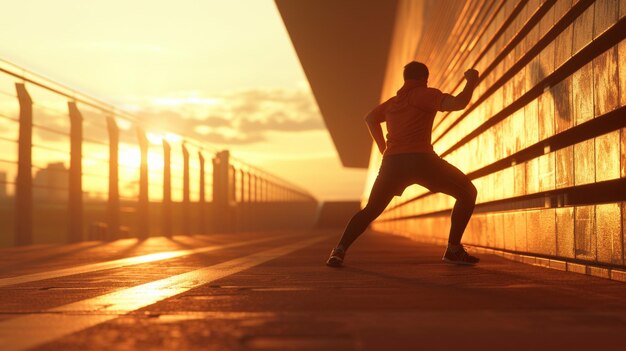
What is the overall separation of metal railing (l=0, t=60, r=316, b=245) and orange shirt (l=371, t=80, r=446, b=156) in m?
8.46

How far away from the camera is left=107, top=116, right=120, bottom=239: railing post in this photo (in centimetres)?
1922

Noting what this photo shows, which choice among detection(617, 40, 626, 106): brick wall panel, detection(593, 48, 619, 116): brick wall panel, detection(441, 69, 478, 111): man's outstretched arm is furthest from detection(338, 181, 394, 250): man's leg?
detection(617, 40, 626, 106): brick wall panel

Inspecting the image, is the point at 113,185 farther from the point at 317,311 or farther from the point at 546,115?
the point at 317,311

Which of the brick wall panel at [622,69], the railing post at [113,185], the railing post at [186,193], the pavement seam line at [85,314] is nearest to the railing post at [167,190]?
the railing post at [186,193]

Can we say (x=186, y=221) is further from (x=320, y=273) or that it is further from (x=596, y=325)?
(x=596, y=325)

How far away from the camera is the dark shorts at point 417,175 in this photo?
6641 millimetres

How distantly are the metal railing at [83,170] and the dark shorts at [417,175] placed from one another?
27.6 ft

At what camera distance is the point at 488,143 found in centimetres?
877

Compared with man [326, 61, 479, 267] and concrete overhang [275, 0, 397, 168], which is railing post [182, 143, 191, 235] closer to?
concrete overhang [275, 0, 397, 168]

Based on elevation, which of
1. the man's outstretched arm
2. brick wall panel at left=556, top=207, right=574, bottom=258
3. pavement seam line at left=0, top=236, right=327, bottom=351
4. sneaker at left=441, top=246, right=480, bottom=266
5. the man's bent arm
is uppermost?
the man's outstretched arm

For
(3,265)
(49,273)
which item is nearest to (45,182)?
(3,265)

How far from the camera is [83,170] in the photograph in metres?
16.9

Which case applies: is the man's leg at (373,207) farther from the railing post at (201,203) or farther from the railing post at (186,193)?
the railing post at (201,203)

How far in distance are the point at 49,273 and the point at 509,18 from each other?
178 inches
